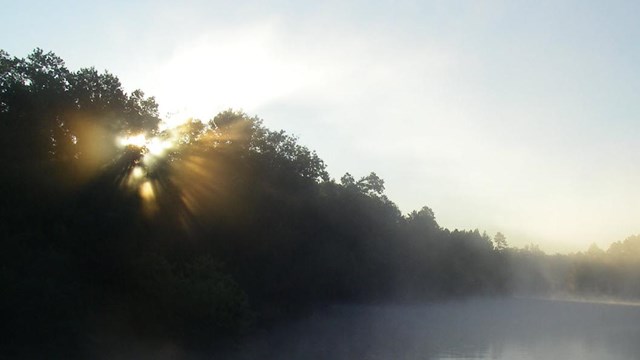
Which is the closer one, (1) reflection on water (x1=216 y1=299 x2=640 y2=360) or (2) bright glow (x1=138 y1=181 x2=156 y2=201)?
(1) reflection on water (x1=216 y1=299 x2=640 y2=360)

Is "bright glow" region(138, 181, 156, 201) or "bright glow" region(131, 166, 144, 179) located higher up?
"bright glow" region(131, 166, 144, 179)

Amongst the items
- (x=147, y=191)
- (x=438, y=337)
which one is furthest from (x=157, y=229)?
(x=438, y=337)

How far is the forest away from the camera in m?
29.3

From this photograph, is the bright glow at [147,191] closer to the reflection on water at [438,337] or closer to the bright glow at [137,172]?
the bright glow at [137,172]

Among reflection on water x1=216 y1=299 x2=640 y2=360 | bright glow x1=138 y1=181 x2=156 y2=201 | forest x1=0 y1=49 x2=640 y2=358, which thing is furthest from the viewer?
bright glow x1=138 y1=181 x2=156 y2=201

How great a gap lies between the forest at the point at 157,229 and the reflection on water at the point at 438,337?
2.38 metres

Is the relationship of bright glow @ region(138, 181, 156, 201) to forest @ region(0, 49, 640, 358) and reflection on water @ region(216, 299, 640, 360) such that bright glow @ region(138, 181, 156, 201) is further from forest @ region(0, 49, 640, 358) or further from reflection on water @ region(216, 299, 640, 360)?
reflection on water @ region(216, 299, 640, 360)

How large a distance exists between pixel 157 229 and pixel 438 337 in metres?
18.0

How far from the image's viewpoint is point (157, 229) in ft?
125

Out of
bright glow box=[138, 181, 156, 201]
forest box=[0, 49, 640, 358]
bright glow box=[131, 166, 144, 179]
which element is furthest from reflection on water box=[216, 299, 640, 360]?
A: bright glow box=[131, 166, 144, 179]

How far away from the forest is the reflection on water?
238cm

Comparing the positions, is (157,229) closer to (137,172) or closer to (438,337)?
(137,172)

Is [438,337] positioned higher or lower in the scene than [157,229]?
lower

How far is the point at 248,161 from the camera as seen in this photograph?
58.7 metres
